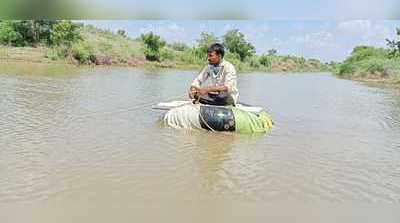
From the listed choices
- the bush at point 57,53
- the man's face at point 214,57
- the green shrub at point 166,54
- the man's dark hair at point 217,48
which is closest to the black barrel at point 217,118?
the man's face at point 214,57

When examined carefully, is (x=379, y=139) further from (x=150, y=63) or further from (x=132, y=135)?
(x=150, y=63)

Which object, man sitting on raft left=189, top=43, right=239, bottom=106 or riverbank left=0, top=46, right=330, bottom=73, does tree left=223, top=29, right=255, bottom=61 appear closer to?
riverbank left=0, top=46, right=330, bottom=73

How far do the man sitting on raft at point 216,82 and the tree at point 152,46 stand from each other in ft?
96.6

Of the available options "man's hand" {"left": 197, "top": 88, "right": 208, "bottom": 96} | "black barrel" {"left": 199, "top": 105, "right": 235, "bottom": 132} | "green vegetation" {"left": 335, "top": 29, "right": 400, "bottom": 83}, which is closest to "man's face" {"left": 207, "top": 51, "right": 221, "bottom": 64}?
"man's hand" {"left": 197, "top": 88, "right": 208, "bottom": 96}

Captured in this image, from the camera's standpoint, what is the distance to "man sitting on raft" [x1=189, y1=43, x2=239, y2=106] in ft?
24.3

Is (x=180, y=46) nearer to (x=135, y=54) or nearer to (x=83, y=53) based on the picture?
(x=135, y=54)

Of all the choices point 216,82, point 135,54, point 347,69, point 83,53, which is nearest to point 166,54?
point 135,54

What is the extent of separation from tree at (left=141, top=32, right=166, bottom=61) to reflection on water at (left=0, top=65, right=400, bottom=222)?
27.4 metres

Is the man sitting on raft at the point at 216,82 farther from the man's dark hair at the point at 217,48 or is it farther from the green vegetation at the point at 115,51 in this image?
the green vegetation at the point at 115,51

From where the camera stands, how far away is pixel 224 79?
295 inches

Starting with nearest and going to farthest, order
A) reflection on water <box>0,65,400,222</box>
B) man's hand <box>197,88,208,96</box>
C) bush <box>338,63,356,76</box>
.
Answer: reflection on water <box>0,65,400,222</box>, man's hand <box>197,88,208,96</box>, bush <box>338,63,356,76</box>

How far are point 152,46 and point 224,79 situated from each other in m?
31.5

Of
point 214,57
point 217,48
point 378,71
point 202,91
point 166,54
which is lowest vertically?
point 378,71

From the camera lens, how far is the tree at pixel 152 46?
37.1 meters
